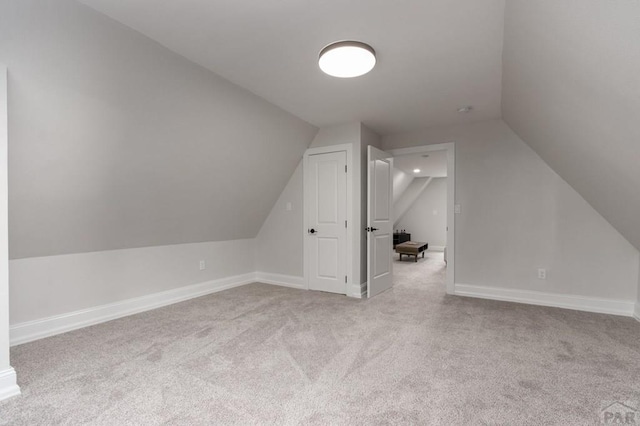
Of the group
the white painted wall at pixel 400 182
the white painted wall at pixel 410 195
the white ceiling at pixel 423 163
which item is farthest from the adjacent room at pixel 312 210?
the white painted wall at pixel 410 195

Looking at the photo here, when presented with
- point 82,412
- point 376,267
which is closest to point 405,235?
point 376,267

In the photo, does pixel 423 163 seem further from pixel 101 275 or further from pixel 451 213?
pixel 101 275

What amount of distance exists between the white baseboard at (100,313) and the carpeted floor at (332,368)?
0.47ft

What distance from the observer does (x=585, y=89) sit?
72.8 inches

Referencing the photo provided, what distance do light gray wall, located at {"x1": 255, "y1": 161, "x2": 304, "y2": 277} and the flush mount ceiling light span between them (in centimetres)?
237

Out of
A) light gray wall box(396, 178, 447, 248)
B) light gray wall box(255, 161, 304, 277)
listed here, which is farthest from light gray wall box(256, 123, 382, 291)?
light gray wall box(396, 178, 447, 248)

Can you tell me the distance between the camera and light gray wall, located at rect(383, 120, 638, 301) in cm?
357

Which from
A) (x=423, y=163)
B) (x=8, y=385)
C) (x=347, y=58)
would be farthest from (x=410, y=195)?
(x=8, y=385)

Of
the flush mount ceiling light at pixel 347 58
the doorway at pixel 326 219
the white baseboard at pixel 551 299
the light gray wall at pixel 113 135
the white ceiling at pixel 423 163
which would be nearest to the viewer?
the light gray wall at pixel 113 135

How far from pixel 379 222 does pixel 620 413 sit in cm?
292

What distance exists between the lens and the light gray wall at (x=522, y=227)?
357 cm

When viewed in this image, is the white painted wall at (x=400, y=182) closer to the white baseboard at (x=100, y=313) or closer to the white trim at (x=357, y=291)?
the white trim at (x=357, y=291)

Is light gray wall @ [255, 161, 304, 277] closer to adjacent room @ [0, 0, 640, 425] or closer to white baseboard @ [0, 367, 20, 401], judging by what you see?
adjacent room @ [0, 0, 640, 425]

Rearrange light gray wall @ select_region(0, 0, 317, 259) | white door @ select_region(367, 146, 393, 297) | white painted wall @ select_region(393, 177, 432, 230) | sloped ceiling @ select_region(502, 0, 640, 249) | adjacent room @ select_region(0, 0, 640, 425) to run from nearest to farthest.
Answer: sloped ceiling @ select_region(502, 0, 640, 249), adjacent room @ select_region(0, 0, 640, 425), light gray wall @ select_region(0, 0, 317, 259), white door @ select_region(367, 146, 393, 297), white painted wall @ select_region(393, 177, 432, 230)
